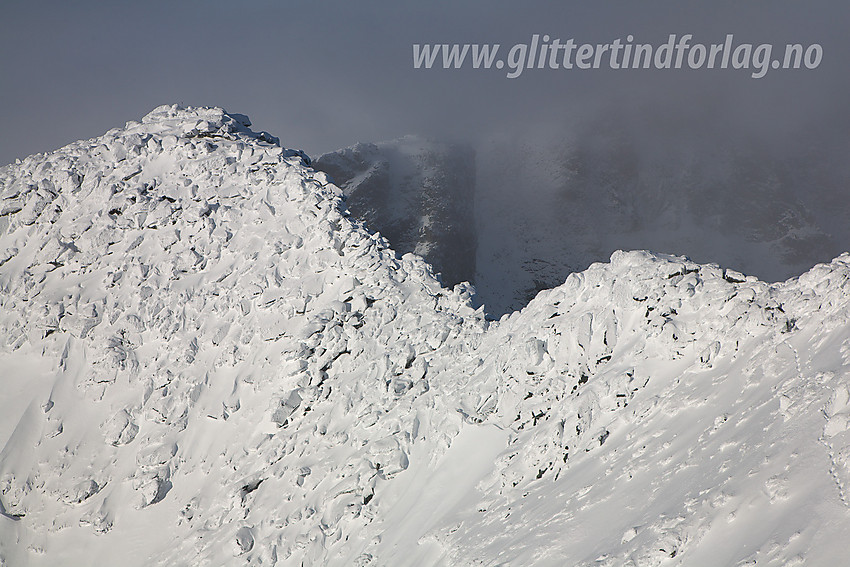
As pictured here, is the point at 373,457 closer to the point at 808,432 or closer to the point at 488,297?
the point at 808,432

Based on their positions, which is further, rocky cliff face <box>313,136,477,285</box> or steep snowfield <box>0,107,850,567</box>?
rocky cliff face <box>313,136,477,285</box>

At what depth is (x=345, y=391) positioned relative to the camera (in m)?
19.2

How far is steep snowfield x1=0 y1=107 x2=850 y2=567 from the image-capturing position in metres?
10.7

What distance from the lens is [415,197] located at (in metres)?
92.8

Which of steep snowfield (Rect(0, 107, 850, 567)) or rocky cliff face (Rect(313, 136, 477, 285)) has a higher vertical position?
rocky cliff face (Rect(313, 136, 477, 285))

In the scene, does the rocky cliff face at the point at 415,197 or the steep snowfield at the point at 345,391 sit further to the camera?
the rocky cliff face at the point at 415,197

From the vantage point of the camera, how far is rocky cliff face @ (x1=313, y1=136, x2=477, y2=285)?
8469cm

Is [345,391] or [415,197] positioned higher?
[415,197]

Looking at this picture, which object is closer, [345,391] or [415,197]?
[345,391]

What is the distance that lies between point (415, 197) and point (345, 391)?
75.3 metres

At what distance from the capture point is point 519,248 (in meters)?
92.6

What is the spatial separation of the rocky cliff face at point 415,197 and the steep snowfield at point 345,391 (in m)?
54.4

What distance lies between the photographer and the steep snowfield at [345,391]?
1067cm

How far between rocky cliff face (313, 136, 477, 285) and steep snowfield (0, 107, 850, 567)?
5437 centimetres
